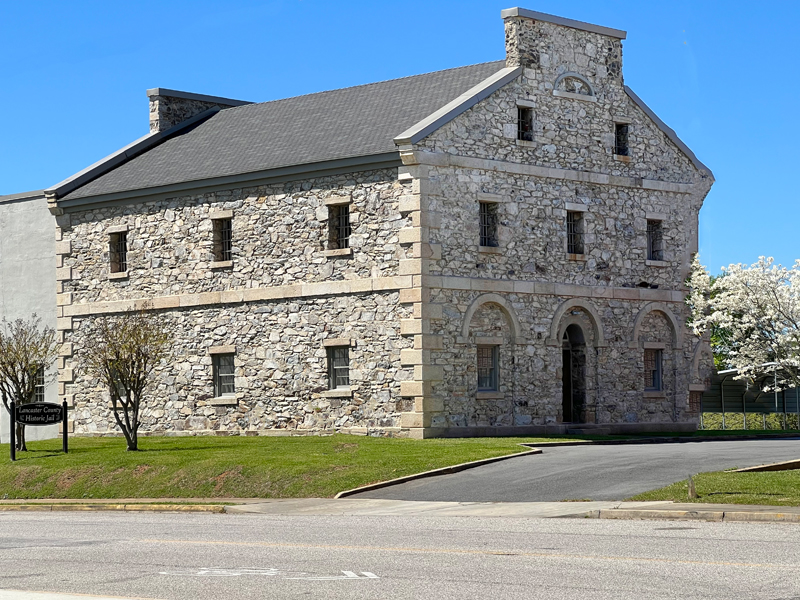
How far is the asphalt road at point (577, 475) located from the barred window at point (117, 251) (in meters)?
17.7

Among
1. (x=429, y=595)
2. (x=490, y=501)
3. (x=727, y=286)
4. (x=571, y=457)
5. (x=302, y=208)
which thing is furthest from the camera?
(x=727, y=286)

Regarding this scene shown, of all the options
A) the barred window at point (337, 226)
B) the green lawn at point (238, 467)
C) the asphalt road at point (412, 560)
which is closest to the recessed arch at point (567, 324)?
the green lawn at point (238, 467)

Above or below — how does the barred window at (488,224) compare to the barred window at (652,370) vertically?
above

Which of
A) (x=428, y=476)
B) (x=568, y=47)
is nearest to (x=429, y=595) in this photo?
(x=428, y=476)

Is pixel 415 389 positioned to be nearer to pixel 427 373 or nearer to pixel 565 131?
pixel 427 373

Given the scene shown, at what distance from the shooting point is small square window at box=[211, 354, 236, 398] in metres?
38.4

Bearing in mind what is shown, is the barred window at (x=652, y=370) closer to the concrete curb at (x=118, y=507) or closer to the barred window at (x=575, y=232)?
the barred window at (x=575, y=232)

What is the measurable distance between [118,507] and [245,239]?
14.5 metres

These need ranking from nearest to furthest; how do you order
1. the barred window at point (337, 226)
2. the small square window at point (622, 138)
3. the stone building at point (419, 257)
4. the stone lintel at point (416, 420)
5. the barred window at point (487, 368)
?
the stone lintel at point (416, 420) < the stone building at point (419, 257) < the barred window at point (487, 368) < the barred window at point (337, 226) < the small square window at point (622, 138)

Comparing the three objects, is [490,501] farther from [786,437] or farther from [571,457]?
[786,437]

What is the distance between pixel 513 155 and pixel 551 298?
420 centimetres

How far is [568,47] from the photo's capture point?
3881 centimetres

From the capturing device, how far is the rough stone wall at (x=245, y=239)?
3522 centimetres

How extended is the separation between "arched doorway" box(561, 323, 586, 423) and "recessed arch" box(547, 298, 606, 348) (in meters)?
0.46
